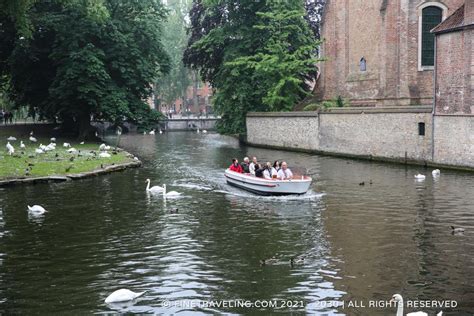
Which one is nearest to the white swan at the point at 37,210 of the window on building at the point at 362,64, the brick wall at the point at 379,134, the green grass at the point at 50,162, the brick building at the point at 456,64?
the green grass at the point at 50,162

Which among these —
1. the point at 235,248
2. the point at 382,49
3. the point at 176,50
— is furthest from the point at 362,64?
the point at 176,50

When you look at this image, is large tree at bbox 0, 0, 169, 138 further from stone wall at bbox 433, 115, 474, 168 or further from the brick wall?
stone wall at bbox 433, 115, 474, 168

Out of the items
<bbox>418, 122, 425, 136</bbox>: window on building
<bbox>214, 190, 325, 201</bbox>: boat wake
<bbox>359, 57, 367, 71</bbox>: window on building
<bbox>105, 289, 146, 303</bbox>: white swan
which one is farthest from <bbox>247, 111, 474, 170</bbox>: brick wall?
<bbox>105, 289, 146, 303</bbox>: white swan

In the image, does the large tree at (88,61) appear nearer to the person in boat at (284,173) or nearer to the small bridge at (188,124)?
the person in boat at (284,173)

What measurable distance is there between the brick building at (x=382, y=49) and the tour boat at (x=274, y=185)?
65.3ft

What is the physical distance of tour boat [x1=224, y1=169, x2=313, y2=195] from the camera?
24500 millimetres

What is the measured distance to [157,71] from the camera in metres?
52.9

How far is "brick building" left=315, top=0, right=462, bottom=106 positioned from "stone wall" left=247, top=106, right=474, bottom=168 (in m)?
3.70

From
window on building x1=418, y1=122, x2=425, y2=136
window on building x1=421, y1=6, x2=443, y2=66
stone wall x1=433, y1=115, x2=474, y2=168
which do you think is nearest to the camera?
stone wall x1=433, y1=115, x2=474, y2=168

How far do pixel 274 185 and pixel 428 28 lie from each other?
2352cm

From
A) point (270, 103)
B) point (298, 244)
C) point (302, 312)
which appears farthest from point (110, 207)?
point (270, 103)

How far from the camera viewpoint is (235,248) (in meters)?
16.2

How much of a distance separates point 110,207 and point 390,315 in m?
13.5

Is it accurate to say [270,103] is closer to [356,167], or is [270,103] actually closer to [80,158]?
[356,167]
